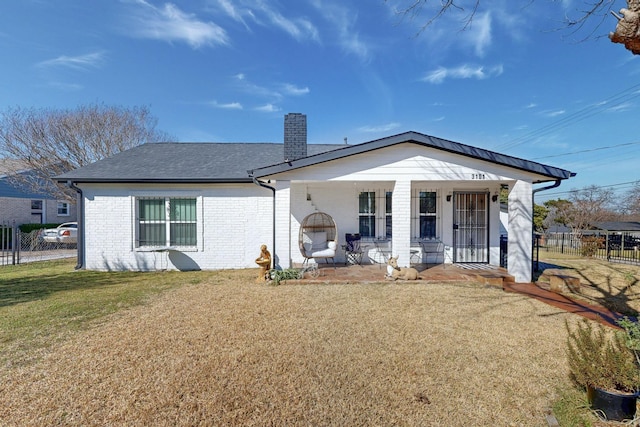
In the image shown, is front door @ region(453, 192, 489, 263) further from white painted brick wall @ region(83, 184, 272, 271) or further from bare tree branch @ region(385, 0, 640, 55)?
white painted brick wall @ region(83, 184, 272, 271)

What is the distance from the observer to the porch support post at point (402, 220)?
7.83 metres

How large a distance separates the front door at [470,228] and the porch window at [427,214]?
26.5 inches

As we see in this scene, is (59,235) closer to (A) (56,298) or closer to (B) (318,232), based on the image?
(A) (56,298)

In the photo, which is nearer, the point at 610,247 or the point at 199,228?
the point at 199,228

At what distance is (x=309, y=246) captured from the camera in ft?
29.5

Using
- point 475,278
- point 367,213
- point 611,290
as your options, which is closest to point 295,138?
point 367,213

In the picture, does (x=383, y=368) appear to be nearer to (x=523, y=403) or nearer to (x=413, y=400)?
(x=413, y=400)

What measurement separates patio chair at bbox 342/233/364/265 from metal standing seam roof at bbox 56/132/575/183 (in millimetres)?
2964

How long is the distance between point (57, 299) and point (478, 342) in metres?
8.18

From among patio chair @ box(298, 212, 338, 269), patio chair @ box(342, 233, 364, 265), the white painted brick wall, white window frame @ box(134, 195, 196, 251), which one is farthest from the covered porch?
white window frame @ box(134, 195, 196, 251)

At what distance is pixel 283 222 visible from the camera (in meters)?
7.91

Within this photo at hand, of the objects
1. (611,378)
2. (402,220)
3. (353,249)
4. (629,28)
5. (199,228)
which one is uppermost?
(629,28)

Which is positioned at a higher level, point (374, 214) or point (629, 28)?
point (629, 28)

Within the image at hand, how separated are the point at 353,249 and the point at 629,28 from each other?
7750 mm
